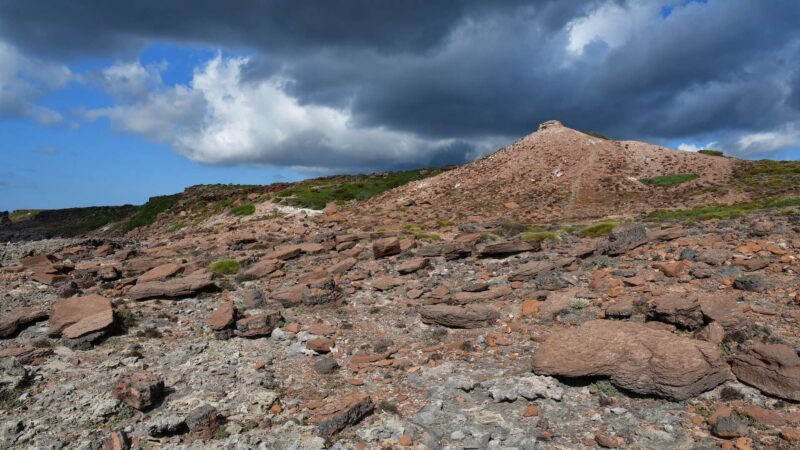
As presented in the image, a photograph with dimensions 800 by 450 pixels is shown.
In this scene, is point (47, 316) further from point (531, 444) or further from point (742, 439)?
A: point (742, 439)

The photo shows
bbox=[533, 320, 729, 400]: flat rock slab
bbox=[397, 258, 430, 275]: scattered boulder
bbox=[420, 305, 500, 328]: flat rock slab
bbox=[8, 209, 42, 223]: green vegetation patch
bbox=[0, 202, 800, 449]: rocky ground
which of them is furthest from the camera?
bbox=[8, 209, 42, 223]: green vegetation patch

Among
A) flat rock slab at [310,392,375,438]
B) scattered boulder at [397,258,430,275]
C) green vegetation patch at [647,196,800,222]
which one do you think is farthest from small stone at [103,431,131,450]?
green vegetation patch at [647,196,800,222]

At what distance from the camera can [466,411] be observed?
10.5m

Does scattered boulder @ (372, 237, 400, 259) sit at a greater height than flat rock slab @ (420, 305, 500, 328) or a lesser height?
greater

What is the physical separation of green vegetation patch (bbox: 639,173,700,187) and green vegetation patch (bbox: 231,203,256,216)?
3772cm

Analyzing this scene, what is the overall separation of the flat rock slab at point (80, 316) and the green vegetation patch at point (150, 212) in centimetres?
5655

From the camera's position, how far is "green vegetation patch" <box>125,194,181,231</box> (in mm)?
71125

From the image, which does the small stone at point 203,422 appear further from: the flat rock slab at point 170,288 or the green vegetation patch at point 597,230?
the green vegetation patch at point 597,230

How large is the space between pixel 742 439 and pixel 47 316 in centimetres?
1951

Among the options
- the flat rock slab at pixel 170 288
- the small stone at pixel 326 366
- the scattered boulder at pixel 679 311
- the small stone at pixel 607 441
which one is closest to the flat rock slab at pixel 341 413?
the small stone at pixel 326 366

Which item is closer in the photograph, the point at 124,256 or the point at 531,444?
the point at 531,444

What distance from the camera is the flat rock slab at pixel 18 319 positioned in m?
15.4

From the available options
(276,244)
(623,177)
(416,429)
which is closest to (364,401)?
(416,429)

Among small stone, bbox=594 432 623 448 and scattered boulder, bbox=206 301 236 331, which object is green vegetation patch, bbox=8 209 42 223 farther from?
small stone, bbox=594 432 623 448
